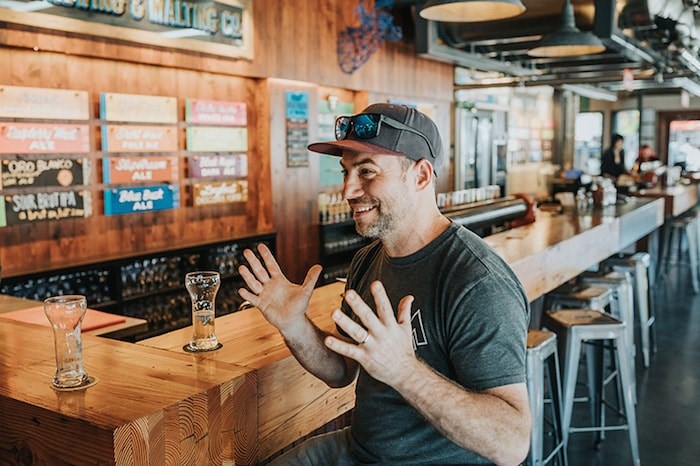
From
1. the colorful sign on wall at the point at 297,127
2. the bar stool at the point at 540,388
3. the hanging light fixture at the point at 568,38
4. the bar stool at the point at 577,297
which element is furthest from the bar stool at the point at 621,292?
the colorful sign on wall at the point at 297,127

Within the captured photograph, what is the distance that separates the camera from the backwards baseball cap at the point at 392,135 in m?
1.66

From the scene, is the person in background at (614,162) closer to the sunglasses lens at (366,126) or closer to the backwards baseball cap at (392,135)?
the backwards baseball cap at (392,135)

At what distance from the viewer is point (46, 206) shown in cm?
433

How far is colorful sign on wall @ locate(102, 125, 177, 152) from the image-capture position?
4.71m

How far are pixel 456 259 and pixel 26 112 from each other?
11.5 feet

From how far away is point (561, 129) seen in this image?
44.5ft

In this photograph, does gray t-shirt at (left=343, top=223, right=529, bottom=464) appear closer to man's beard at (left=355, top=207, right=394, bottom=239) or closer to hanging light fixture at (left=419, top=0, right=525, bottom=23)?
man's beard at (left=355, top=207, right=394, bottom=239)

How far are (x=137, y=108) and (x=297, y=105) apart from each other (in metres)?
1.77

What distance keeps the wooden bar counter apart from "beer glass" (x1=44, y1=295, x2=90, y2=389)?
47mm

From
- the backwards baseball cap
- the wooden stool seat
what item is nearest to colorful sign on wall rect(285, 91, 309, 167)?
the wooden stool seat

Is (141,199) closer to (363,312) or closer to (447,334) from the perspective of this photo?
(447,334)

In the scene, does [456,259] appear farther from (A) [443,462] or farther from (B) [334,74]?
(B) [334,74]

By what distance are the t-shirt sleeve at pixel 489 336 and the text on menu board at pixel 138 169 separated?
3.78 metres

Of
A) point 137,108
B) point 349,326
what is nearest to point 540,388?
point 349,326
